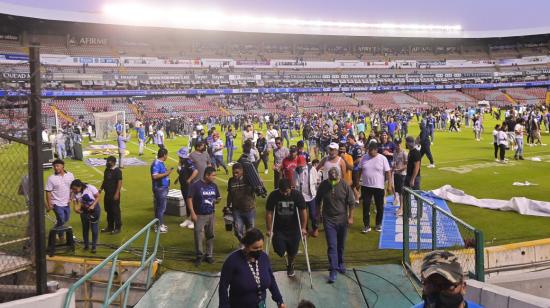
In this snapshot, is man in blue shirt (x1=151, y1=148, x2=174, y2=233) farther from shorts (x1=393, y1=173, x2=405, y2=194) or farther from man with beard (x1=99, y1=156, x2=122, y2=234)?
shorts (x1=393, y1=173, x2=405, y2=194)

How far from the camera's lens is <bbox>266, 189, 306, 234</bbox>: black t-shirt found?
6.43 m

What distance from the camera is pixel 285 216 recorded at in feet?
21.1

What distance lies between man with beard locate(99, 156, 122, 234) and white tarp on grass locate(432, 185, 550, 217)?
7.50m

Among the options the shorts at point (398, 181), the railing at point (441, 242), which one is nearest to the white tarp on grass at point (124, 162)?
the shorts at point (398, 181)

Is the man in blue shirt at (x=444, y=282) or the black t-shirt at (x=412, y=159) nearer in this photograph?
the man in blue shirt at (x=444, y=282)

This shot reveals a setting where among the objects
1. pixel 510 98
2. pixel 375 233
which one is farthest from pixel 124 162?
pixel 510 98

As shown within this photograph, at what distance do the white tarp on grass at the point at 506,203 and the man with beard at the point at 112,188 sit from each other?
7.50 metres

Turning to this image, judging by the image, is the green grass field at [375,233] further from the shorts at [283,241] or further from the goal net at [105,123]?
the goal net at [105,123]

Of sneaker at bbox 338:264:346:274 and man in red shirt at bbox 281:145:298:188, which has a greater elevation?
man in red shirt at bbox 281:145:298:188

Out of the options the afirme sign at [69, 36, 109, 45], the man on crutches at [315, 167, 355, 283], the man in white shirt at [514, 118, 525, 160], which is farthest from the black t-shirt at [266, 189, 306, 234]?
the afirme sign at [69, 36, 109, 45]

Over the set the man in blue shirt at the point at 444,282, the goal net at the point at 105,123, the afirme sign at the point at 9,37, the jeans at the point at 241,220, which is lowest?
the jeans at the point at 241,220

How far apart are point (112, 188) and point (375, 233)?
5.11 m

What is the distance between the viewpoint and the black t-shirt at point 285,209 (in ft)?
21.1

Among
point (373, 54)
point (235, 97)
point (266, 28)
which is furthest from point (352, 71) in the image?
point (235, 97)
